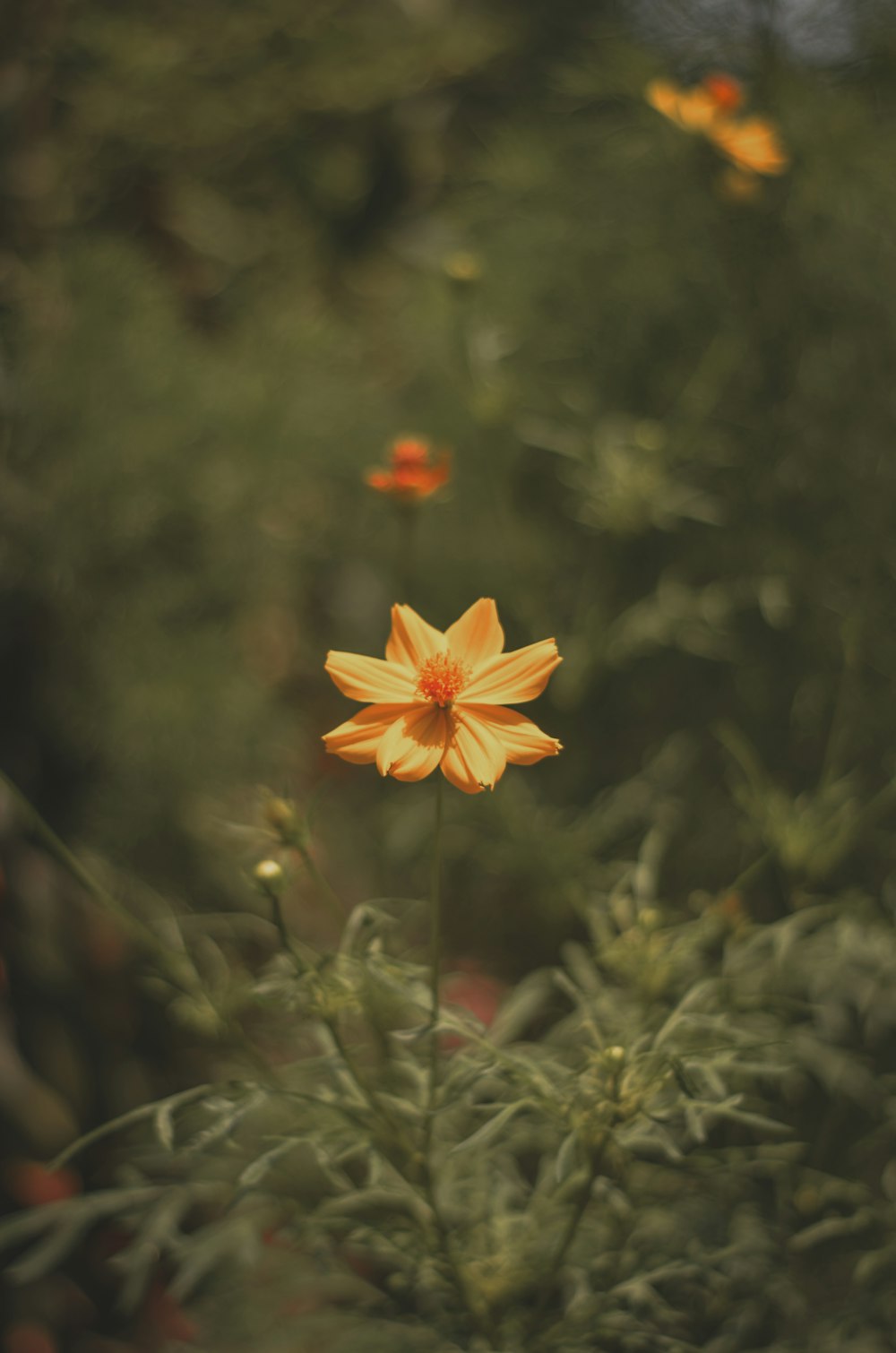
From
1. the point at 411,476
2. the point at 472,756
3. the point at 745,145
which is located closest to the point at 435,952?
the point at 472,756

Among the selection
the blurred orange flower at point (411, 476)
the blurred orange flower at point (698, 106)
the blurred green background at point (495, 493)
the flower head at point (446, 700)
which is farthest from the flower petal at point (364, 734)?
the blurred orange flower at point (698, 106)

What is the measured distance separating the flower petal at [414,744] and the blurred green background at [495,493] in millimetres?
483

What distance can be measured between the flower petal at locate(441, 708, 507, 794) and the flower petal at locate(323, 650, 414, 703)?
4 centimetres

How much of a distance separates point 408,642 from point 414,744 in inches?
3.4

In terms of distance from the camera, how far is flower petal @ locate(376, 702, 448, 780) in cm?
55

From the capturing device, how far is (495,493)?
46.6 inches

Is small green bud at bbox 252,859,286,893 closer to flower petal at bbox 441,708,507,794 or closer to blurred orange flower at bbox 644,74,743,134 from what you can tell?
flower petal at bbox 441,708,507,794

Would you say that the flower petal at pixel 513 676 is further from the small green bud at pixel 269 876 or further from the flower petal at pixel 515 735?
the small green bud at pixel 269 876

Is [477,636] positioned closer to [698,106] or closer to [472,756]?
[472,756]

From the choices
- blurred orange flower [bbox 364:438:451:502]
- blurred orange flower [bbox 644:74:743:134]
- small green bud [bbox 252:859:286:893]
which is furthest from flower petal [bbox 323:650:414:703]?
blurred orange flower [bbox 644:74:743:134]

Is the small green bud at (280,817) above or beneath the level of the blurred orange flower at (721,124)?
beneath

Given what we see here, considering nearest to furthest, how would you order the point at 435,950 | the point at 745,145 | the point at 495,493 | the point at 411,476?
1. the point at 435,950
2. the point at 411,476
3. the point at 745,145
4. the point at 495,493

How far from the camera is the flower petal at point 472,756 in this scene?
0.54 meters

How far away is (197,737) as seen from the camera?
1.25 metres
